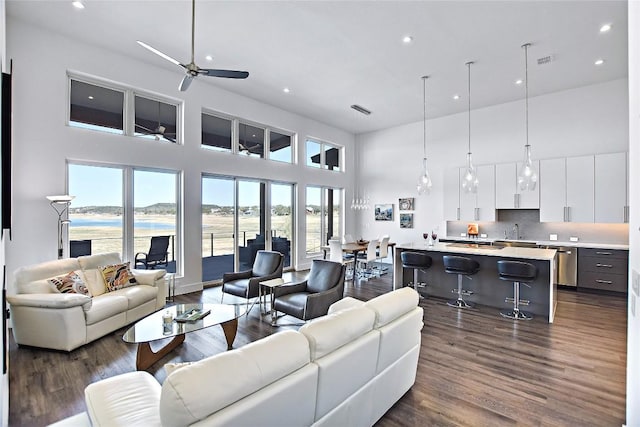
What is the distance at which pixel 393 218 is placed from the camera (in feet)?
30.8

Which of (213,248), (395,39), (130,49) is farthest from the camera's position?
(213,248)

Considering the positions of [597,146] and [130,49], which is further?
[597,146]

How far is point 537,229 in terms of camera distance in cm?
691

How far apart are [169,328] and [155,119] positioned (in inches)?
169

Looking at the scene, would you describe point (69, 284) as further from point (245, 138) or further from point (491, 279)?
point (491, 279)

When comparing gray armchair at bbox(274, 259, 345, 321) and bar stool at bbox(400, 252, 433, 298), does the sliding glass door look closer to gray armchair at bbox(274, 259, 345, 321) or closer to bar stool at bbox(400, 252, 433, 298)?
gray armchair at bbox(274, 259, 345, 321)

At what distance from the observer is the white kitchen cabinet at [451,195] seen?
7.73 metres

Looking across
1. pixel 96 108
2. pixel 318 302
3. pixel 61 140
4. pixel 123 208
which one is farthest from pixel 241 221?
pixel 318 302

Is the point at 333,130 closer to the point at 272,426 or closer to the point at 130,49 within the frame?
the point at 130,49

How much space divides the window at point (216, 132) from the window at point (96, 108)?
5.10 feet

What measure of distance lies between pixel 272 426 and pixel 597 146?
798 cm

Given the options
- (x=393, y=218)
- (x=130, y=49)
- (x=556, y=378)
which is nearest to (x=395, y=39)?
(x=130, y=49)

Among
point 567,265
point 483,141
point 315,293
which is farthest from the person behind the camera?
point 483,141

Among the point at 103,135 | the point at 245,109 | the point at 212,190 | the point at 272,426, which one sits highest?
the point at 245,109
